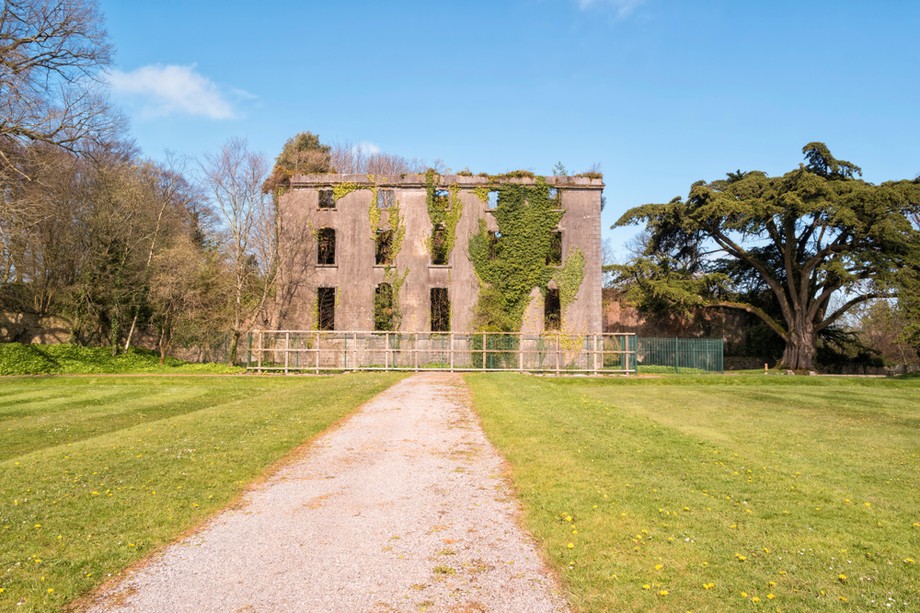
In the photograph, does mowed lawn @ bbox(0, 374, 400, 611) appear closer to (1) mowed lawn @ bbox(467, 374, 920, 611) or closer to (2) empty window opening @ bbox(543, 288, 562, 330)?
(1) mowed lawn @ bbox(467, 374, 920, 611)

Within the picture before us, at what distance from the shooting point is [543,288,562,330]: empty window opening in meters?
34.0

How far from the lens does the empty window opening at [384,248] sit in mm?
33969

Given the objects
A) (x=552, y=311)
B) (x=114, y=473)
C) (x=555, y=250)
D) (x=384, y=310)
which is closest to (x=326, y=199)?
(x=384, y=310)

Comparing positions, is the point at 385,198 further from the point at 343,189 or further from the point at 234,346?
the point at 234,346

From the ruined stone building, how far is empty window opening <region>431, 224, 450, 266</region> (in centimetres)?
6

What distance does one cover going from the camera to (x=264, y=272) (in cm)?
3366

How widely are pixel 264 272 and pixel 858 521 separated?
31749mm

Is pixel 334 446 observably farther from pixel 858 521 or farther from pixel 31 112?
pixel 31 112

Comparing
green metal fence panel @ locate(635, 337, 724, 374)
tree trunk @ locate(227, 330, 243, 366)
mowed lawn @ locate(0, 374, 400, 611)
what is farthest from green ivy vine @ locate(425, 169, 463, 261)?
mowed lawn @ locate(0, 374, 400, 611)

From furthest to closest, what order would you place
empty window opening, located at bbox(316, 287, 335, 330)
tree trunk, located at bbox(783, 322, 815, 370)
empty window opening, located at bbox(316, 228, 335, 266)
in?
tree trunk, located at bbox(783, 322, 815, 370)
empty window opening, located at bbox(316, 228, 335, 266)
empty window opening, located at bbox(316, 287, 335, 330)

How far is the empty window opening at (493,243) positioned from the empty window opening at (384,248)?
18.9 ft

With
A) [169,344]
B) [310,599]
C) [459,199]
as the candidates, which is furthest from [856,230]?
[169,344]

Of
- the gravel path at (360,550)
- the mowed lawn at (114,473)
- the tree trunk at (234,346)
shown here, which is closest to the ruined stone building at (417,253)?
the tree trunk at (234,346)

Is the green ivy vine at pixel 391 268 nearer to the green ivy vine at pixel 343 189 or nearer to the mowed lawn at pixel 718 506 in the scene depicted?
the green ivy vine at pixel 343 189
